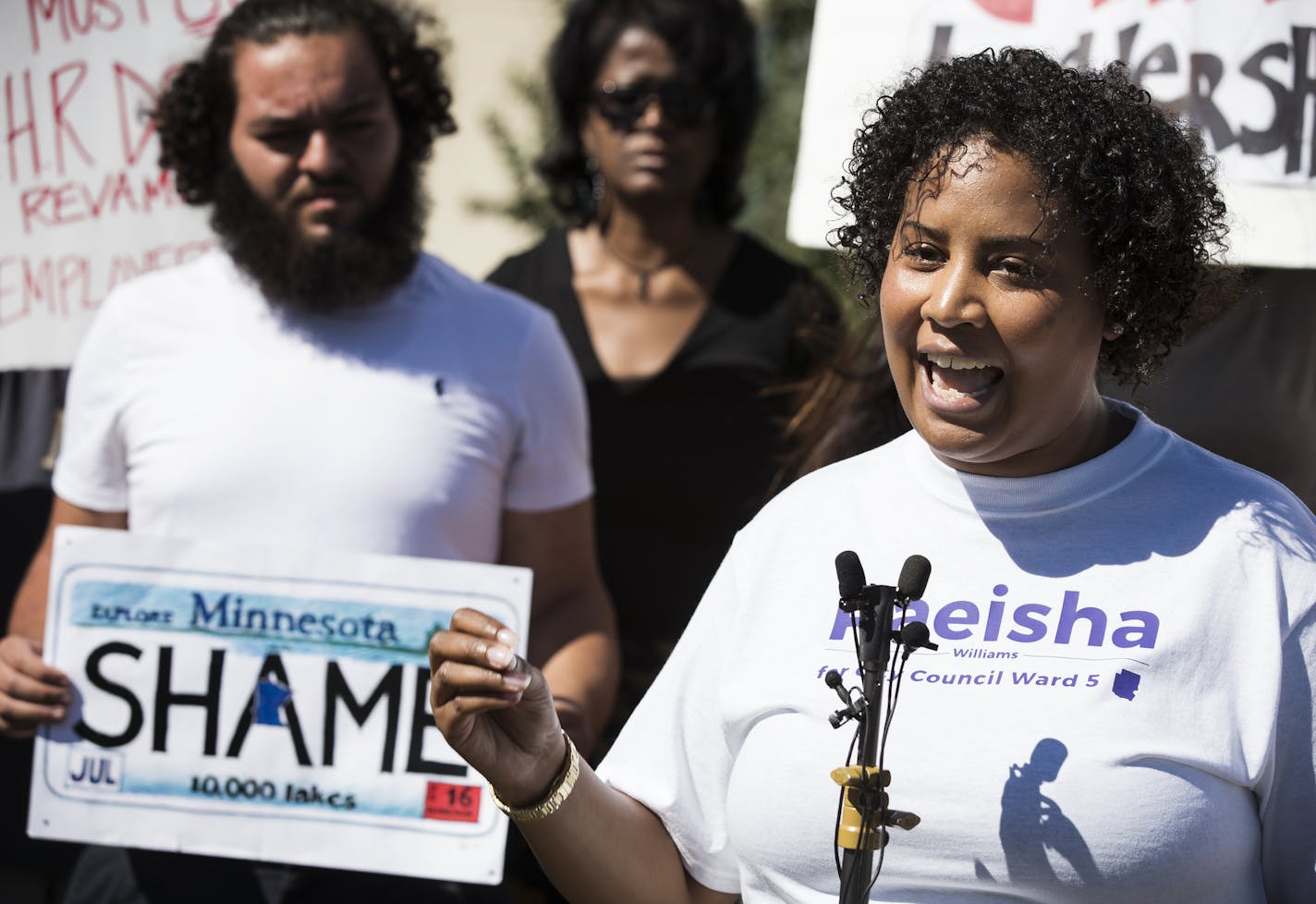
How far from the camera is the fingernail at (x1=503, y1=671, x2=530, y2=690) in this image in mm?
1957

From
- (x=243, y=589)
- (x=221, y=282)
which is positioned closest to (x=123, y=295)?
(x=221, y=282)

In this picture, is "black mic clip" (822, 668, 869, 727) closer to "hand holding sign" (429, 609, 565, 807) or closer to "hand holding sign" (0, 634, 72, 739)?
"hand holding sign" (429, 609, 565, 807)

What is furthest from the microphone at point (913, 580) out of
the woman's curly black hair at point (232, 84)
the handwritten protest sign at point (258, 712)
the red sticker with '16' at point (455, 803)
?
the woman's curly black hair at point (232, 84)

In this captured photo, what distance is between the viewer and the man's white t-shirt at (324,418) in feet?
10.2

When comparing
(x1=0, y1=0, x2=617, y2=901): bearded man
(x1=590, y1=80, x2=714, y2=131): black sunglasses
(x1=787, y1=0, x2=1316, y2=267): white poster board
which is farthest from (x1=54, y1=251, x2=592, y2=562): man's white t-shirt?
(x1=590, y1=80, x2=714, y2=131): black sunglasses

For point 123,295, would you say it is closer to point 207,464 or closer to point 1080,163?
point 207,464

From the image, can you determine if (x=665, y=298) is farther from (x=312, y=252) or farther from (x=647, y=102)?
(x=312, y=252)

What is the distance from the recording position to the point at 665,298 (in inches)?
165

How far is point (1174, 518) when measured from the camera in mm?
1982

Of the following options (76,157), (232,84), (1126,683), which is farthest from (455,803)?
(76,157)

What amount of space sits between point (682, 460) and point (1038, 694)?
6.99 feet

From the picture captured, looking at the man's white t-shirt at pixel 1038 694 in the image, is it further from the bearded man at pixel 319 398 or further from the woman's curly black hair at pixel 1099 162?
the bearded man at pixel 319 398

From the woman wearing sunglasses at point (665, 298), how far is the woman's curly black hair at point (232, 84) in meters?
0.64

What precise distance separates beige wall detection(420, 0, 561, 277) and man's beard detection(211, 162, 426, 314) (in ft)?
16.7
